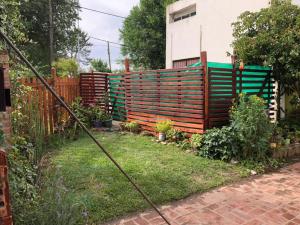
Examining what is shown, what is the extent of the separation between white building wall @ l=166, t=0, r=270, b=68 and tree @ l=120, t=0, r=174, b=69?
365 centimetres

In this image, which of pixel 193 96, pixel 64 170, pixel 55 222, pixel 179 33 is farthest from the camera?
pixel 179 33

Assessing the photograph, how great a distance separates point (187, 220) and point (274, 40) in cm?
451

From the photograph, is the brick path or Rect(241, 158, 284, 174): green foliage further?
Rect(241, 158, 284, 174): green foliage

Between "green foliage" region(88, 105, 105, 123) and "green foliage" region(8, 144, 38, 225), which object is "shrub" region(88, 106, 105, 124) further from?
"green foliage" region(8, 144, 38, 225)

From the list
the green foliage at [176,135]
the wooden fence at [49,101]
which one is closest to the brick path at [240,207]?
the green foliage at [176,135]

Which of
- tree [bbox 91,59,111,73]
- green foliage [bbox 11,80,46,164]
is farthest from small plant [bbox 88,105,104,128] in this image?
tree [bbox 91,59,111,73]

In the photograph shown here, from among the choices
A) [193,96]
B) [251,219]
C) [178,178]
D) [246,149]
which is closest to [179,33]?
[193,96]

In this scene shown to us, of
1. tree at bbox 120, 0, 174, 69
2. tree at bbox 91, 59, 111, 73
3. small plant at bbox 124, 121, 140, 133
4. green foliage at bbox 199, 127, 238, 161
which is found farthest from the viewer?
tree at bbox 91, 59, 111, 73

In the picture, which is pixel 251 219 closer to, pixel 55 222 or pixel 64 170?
pixel 55 222

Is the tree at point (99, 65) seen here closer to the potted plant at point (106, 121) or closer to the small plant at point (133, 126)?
the potted plant at point (106, 121)

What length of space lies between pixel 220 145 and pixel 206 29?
7.27 meters

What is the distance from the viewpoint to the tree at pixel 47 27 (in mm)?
17594

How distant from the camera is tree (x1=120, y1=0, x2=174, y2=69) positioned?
16.6 meters

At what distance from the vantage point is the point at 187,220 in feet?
8.81
